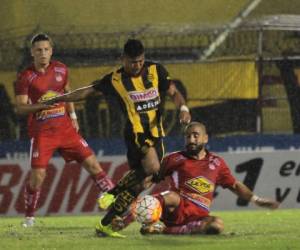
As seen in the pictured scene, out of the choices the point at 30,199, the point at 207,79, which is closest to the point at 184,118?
the point at 30,199

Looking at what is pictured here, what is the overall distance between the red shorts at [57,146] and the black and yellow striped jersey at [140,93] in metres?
2.22

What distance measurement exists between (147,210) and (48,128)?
310cm

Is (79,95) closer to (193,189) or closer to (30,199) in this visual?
(193,189)

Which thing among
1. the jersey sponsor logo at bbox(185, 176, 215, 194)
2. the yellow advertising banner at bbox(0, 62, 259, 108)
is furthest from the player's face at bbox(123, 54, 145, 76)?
the yellow advertising banner at bbox(0, 62, 259, 108)

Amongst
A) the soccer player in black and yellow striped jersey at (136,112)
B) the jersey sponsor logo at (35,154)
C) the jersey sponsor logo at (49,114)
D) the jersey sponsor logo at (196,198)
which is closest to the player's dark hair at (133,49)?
the soccer player in black and yellow striped jersey at (136,112)

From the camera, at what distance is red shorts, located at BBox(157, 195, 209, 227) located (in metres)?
9.15

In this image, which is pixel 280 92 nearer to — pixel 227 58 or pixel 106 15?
pixel 227 58

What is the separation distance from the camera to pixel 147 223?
877cm

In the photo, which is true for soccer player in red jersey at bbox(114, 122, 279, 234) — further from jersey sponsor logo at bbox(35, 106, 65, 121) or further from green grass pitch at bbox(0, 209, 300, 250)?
jersey sponsor logo at bbox(35, 106, 65, 121)

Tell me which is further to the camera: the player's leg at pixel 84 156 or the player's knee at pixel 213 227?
the player's leg at pixel 84 156

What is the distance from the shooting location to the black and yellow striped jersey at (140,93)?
916 centimetres

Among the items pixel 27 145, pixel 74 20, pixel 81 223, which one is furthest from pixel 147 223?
pixel 74 20

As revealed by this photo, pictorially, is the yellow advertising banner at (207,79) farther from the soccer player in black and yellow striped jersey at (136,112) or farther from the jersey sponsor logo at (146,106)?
the jersey sponsor logo at (146,106)

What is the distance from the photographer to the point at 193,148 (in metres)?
9.30
